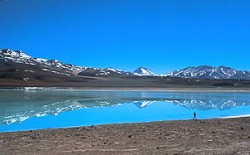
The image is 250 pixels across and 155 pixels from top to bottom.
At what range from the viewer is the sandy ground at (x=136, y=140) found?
43.4ft

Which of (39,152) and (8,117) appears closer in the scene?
(39,152)

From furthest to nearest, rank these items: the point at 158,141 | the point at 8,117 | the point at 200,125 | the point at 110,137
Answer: the point at 8,117 → the point at 200,125 → the point at 110,137 → the point at 158,141

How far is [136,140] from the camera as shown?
1584 centimetres

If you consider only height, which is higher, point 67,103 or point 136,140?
point 67,103

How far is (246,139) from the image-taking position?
15922 mm

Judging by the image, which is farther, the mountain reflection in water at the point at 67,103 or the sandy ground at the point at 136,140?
the mountain reflection in water at the point at 67,103

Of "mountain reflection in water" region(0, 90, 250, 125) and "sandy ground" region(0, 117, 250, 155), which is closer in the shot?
"sandy ground" region(0, 117, 250, 155)

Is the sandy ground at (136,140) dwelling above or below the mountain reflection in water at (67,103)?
below

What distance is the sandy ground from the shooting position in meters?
13.2

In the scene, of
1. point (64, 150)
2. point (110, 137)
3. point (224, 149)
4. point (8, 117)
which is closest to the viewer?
point (224, 149)

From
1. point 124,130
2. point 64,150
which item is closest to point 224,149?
point 64,150

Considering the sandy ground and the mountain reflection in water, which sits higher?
the mountain reflection in water

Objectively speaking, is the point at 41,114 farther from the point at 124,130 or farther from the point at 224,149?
the point at 224,149

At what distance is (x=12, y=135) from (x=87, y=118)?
Answer: 31.8 feet
